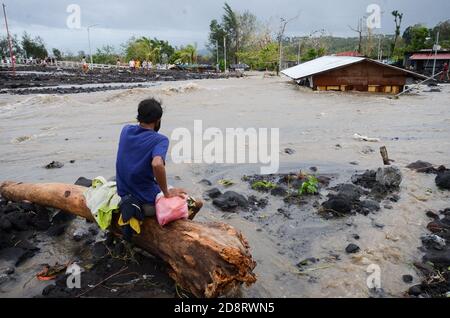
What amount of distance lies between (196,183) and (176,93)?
16.1m

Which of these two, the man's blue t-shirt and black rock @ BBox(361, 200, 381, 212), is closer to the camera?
the man's blue t-shirt

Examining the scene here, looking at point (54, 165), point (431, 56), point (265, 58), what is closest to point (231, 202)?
point (54, 165)

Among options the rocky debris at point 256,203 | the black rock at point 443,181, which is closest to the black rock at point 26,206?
the rocky debris at point 256,203

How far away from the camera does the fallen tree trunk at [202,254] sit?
325cm

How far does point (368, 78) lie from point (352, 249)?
1867 centimetres

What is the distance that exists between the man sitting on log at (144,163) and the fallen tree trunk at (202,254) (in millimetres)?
284

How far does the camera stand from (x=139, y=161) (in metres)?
3.54

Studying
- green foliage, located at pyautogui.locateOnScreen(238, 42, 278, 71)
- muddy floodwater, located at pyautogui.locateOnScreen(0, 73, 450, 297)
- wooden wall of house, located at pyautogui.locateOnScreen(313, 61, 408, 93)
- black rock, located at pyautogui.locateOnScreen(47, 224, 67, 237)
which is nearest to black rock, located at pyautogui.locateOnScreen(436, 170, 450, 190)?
muddy floodwater, located at pyautogui.locateOnScreen(0, 73, 450, 297)

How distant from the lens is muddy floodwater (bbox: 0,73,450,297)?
4.03m

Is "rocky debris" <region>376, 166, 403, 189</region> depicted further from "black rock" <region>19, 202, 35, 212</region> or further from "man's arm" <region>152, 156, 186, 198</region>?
"black rock" <region>19, 202, 35, 212</region>

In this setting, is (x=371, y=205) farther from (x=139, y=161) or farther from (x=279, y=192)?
(x=139, y=161)

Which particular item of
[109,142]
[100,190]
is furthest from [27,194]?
[109,142]

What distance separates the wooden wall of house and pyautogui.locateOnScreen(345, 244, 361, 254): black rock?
18.2 metres
